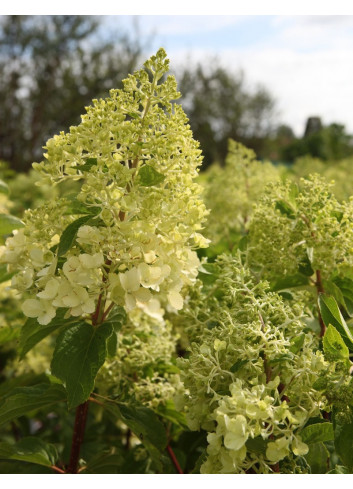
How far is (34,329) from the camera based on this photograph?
90 cm

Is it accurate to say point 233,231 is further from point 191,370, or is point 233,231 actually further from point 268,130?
point 268,130

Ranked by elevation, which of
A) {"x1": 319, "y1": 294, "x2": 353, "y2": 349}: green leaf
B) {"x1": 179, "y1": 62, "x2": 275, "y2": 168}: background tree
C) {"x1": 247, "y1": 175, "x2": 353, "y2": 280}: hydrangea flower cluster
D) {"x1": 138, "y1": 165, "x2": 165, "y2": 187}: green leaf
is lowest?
{"x1": 179, "y1": 62, "x2": 275, "y2": 168}: background tree

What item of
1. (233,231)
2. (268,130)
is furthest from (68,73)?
(233,231)

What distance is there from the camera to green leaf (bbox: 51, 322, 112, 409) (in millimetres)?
793

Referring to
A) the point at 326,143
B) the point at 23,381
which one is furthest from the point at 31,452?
Answer: the point at 326,143

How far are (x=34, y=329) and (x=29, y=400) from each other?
13cm

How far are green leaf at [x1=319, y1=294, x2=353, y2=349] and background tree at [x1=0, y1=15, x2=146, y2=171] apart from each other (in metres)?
12.4

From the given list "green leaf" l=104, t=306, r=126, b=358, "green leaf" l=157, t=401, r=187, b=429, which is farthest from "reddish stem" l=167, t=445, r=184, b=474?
"green leaf" l=104, t=306, r=126, b=358

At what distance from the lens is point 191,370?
75 cm

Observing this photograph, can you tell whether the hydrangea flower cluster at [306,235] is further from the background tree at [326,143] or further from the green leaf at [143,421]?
the background tree at [326,143]

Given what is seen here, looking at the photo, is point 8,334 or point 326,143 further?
point 326,143

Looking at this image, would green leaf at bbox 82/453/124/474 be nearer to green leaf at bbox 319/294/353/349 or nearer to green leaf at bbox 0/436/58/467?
green leaf at bbox 0/436/58/467

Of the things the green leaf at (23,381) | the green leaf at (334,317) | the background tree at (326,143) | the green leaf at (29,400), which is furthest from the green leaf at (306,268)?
the background tree at (326,143)

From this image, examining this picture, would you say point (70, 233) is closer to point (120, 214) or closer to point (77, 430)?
point (120, 214)
